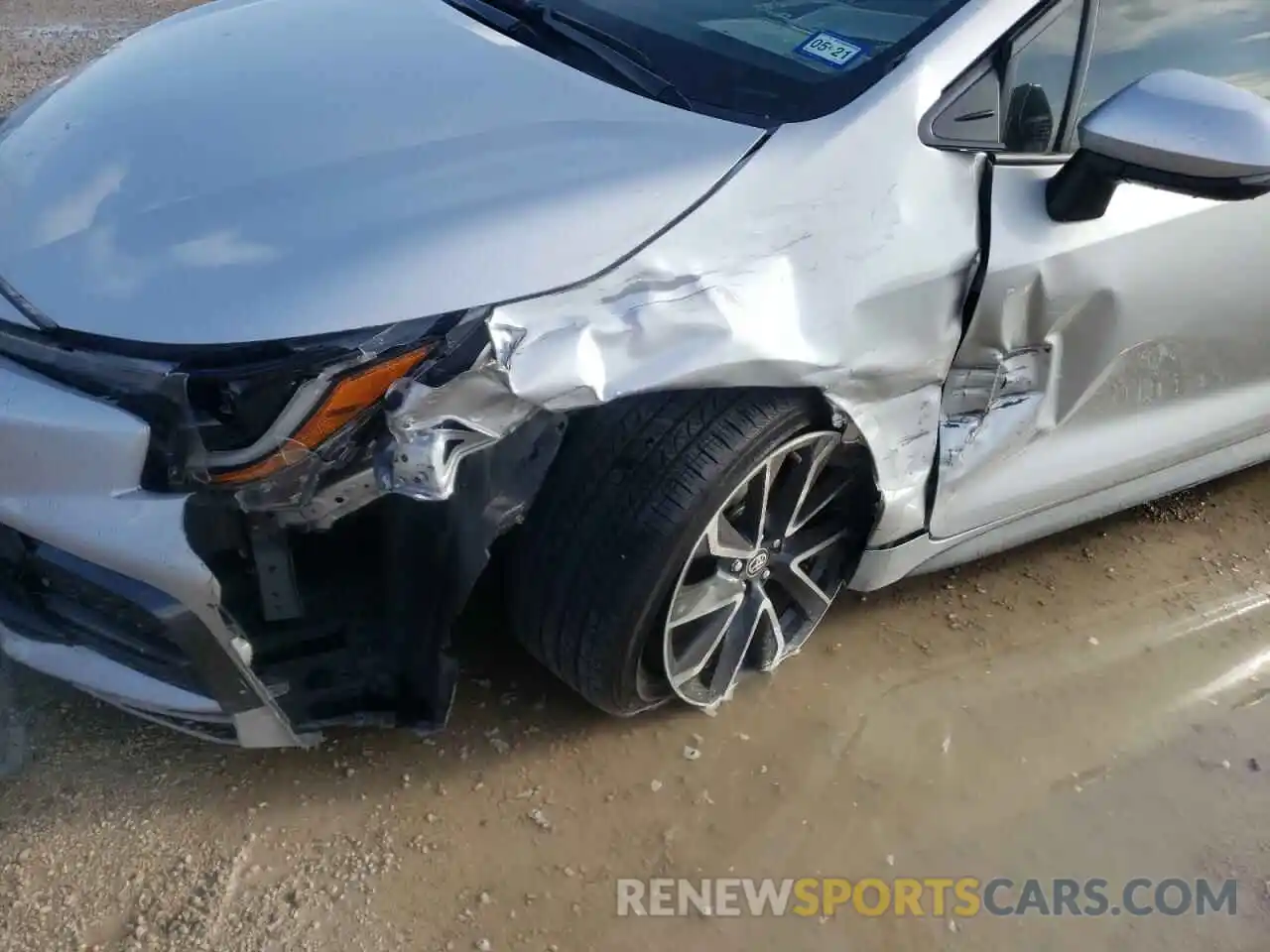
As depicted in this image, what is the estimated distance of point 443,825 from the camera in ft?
6.85

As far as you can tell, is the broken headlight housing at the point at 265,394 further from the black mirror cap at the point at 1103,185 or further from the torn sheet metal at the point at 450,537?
the black mirror cap at the point at 1103,185

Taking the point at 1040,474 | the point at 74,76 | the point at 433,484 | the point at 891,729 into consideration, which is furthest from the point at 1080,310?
the point at 74,76

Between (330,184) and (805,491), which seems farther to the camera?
(805,491)

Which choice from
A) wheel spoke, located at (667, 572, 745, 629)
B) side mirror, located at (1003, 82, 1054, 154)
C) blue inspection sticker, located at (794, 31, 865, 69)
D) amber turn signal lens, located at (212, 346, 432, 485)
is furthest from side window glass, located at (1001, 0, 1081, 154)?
amber turn signal lens, located at (212, 346, 432, 485)

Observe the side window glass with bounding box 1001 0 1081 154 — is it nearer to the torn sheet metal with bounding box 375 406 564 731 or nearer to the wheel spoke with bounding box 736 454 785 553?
the wheel spoke with bounding box 736 454 785 553

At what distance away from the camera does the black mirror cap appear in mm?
1906

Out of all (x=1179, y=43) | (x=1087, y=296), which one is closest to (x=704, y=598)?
(x=1087, y=296)

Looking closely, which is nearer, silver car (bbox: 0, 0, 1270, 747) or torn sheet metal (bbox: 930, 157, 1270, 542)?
silver car (bbox: 0, 0, 1270, 747)

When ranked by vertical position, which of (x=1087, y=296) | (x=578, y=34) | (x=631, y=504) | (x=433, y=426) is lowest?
(x=631, y=504)

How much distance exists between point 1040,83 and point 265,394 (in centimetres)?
148

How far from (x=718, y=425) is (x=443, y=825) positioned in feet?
2.98

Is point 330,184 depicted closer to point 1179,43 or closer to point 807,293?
point 807,293

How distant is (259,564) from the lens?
1757 millimetres

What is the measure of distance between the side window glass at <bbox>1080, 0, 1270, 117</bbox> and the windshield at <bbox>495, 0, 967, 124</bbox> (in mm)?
344
